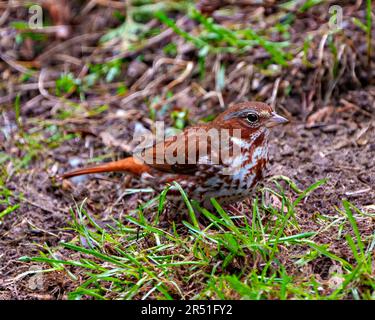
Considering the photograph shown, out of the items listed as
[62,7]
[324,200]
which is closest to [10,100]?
[62,7]

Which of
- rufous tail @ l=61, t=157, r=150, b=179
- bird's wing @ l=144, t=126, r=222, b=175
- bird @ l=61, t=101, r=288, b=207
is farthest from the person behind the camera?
rufous tail @ l=61, t=157, r=150, b=179

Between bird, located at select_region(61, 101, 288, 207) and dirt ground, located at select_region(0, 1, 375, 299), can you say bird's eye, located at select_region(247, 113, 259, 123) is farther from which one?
dirt ground, located at select_region(0, 1, 375, 299)

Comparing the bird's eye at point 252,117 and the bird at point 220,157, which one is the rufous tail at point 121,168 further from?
the bird's eye at point 252,117

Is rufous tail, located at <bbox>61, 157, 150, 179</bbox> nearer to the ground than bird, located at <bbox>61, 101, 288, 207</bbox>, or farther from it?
nearer to the ground

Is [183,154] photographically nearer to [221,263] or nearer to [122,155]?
[221,263]

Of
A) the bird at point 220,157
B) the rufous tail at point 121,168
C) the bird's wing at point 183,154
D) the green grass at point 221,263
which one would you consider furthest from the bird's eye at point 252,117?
the rufous tail at point 121,168

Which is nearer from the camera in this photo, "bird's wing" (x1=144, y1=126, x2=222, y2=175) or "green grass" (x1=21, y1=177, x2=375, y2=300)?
"green grass" (x1=21, y1=177, x2=375, y2=300)

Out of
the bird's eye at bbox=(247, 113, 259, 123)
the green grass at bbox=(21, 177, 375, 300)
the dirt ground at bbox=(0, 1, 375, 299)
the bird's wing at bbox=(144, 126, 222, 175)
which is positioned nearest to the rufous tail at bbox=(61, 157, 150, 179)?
the bird's wing at bbox=(144, 126, 222, 175)
